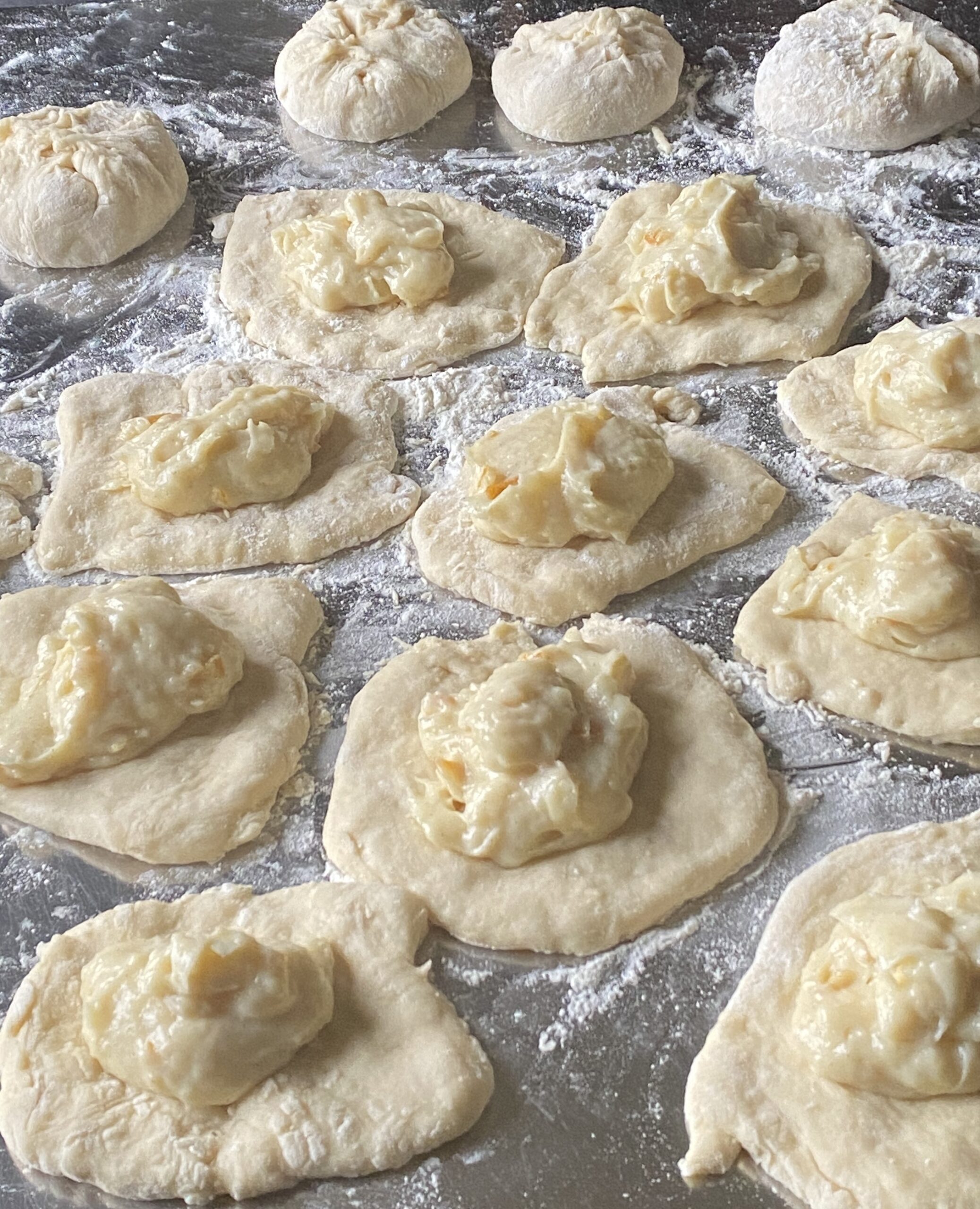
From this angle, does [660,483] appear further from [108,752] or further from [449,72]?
[449,72]

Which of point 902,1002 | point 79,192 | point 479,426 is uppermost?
point 79,192

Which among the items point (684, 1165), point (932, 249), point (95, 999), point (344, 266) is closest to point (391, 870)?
point (95, 999)

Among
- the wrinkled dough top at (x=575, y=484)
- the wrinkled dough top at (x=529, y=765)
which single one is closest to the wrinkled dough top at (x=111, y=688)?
the wrinkled dough top at (x=529, y=765)

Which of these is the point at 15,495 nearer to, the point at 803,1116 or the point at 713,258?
the point at 713,258

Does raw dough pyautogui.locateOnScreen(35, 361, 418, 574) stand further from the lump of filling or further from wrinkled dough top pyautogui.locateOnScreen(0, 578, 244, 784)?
the lump of filling

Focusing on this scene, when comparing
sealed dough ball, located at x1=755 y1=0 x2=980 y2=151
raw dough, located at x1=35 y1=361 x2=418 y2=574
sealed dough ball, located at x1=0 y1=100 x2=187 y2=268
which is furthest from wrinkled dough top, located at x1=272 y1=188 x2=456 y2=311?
sealed dough ball, located at x1=755 y1=0 x2=980 y2=151

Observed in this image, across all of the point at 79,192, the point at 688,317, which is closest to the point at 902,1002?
the point at 688,317
